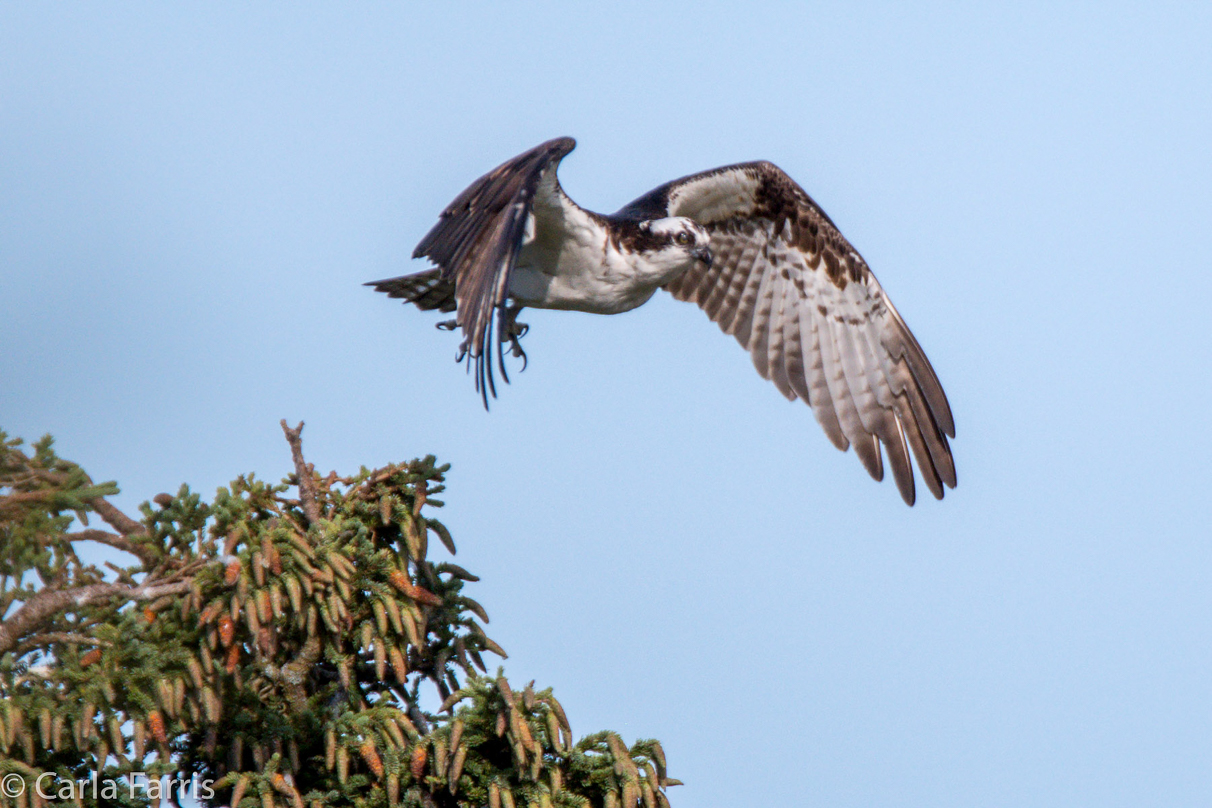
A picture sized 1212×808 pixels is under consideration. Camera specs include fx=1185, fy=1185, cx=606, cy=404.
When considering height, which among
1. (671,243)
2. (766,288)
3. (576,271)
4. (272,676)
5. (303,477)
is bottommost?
(272,676)

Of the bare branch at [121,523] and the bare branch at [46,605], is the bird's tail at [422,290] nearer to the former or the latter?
the bare branch at [121,523]

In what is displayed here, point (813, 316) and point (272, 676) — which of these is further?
point (813, 316)

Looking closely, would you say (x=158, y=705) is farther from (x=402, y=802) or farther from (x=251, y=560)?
(x=402, y=802)

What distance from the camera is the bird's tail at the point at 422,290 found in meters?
8.66

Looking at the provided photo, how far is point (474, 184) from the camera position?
6.65 metres

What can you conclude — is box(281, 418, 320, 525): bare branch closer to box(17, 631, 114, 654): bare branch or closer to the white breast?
box(17, 631, 114, 654): bare branch

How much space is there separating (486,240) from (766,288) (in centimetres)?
424

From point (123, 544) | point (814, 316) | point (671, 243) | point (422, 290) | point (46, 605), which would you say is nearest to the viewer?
point (46, 605)

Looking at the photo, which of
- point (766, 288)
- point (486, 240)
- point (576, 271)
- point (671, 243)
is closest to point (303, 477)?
point (486, 240)

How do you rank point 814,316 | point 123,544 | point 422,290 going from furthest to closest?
1. point 814,316
2. point 422,290
3. point 123,544

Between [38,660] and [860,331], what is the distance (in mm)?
6999

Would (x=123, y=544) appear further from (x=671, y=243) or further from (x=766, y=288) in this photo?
(x=766, y=288)

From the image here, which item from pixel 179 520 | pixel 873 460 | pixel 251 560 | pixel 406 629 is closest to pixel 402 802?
pixel 406 629

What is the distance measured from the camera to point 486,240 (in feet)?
20.4
